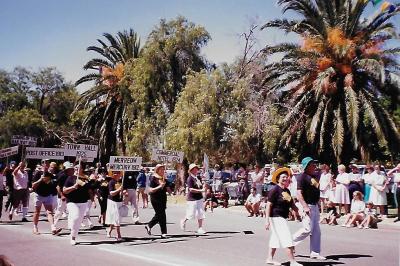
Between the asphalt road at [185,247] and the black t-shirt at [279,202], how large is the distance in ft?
3.26

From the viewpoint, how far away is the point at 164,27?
31.3m

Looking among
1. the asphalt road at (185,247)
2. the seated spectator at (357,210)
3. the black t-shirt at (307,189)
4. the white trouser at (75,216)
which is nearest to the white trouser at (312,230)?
the black t-shirt at (307,189)

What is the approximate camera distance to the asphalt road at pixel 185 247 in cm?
916

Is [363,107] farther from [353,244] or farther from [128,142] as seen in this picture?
[128,142]

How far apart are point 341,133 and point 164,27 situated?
583 inches

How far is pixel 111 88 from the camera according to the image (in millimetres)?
35719

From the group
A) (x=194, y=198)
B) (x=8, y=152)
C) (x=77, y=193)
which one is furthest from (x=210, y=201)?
(x=77, y=193)

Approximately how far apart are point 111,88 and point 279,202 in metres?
28.5

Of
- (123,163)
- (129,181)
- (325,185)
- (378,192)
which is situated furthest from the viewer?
(325,185)

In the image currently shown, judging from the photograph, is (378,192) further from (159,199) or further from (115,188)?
(115,188)

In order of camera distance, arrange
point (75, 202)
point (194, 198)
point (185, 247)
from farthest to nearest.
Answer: point (194, 198), point (75, 202), point (185, 247)

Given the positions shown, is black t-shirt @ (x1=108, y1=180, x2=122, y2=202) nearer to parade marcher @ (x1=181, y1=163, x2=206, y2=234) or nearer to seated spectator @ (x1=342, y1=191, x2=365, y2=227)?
parade marcher @ (x1=181, y1=163, x2=206, y2=234)

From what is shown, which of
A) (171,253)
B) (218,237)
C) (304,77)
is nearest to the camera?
(171,253)

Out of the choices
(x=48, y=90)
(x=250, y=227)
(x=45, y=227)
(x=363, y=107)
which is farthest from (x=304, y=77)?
(x=48, y=90)
